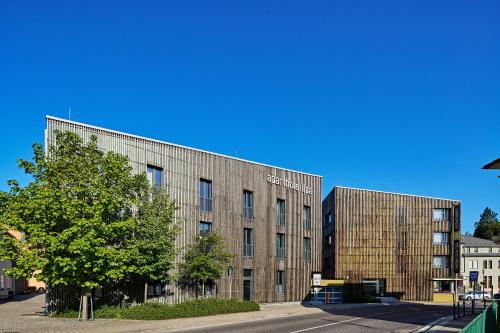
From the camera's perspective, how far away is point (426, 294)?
2290 inches

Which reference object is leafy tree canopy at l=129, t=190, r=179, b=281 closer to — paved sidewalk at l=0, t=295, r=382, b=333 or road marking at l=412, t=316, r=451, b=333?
paved sidewalk at l=0, t=295, r=382, b=333

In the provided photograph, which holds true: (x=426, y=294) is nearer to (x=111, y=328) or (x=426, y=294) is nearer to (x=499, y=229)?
(x=111, y=328)

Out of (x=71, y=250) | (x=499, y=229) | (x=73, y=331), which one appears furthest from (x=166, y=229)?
(x=499, y=229)

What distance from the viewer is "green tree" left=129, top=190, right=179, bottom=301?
2988 cm

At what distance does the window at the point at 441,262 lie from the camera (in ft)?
195

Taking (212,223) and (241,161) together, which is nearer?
(212,223)

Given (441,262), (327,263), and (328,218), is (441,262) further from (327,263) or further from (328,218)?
(328,218)

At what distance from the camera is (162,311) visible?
94.2 feet

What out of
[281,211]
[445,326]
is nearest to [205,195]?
[281,211]

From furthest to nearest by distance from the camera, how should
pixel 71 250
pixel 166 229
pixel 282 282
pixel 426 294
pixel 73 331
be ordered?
pixel 426 294, pixel 282 282, pixel 166 229, pixel 71 250, pixel 73 331

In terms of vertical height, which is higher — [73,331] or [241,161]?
[241,161]

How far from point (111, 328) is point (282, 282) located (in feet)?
77.6

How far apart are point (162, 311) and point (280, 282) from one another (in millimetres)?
18237

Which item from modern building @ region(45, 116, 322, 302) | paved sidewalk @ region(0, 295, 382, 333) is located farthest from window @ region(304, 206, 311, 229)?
paved sidewalk @ region(0, 295, 382, 333)
